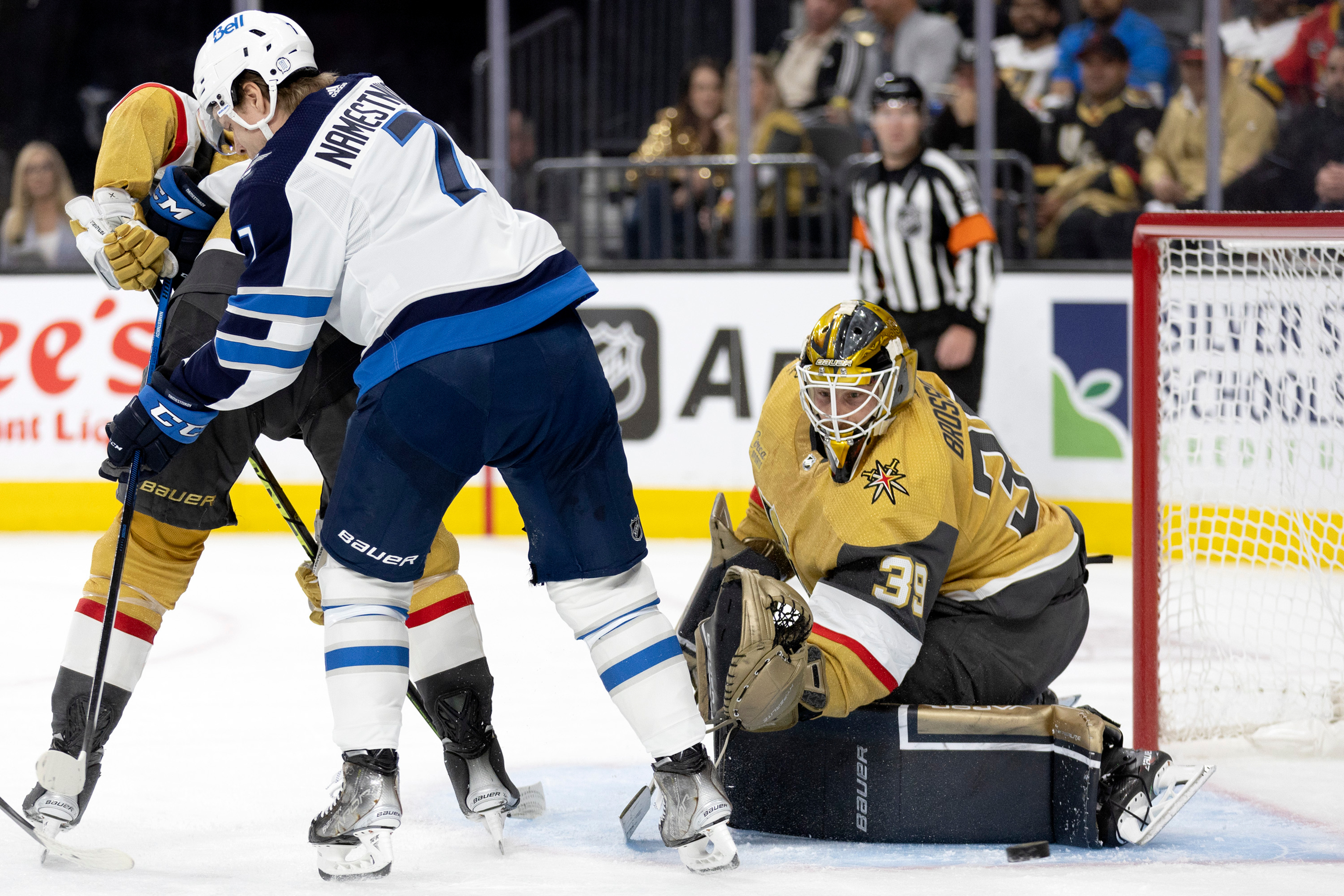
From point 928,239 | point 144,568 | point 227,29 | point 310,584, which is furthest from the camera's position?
point 928,239

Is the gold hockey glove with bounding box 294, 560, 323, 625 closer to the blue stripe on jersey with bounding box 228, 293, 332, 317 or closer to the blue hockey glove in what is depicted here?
the blue hockey glove

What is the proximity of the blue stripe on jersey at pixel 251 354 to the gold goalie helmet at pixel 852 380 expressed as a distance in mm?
747

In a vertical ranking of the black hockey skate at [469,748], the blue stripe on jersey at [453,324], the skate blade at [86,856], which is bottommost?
the skate blade at [86,856]

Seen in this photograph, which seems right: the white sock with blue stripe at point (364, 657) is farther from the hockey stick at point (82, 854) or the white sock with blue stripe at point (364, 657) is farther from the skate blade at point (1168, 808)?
the skate blade at point (1168, 808)

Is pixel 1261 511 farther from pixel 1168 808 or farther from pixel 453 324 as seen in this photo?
pixel 453 324

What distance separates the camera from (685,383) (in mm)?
5633

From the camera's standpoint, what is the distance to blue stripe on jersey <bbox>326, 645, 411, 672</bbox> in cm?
224

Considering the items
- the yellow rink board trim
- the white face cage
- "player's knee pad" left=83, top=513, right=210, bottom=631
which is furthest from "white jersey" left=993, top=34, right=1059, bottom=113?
"player's knee pad" left=83, top=513, right=210, bottom=631

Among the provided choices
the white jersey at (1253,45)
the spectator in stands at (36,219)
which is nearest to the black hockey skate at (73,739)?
the spectator in stands at (36,219)

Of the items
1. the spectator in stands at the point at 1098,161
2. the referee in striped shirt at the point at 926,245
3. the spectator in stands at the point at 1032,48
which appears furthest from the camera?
the spectator in stands at the point at 1032,48

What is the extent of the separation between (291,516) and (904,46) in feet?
13.0

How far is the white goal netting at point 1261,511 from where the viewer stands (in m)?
3.29

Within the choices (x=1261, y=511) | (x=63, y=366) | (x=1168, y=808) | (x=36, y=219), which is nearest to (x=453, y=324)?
(x=1168, y=808)

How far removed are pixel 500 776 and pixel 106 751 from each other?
2.91ft
